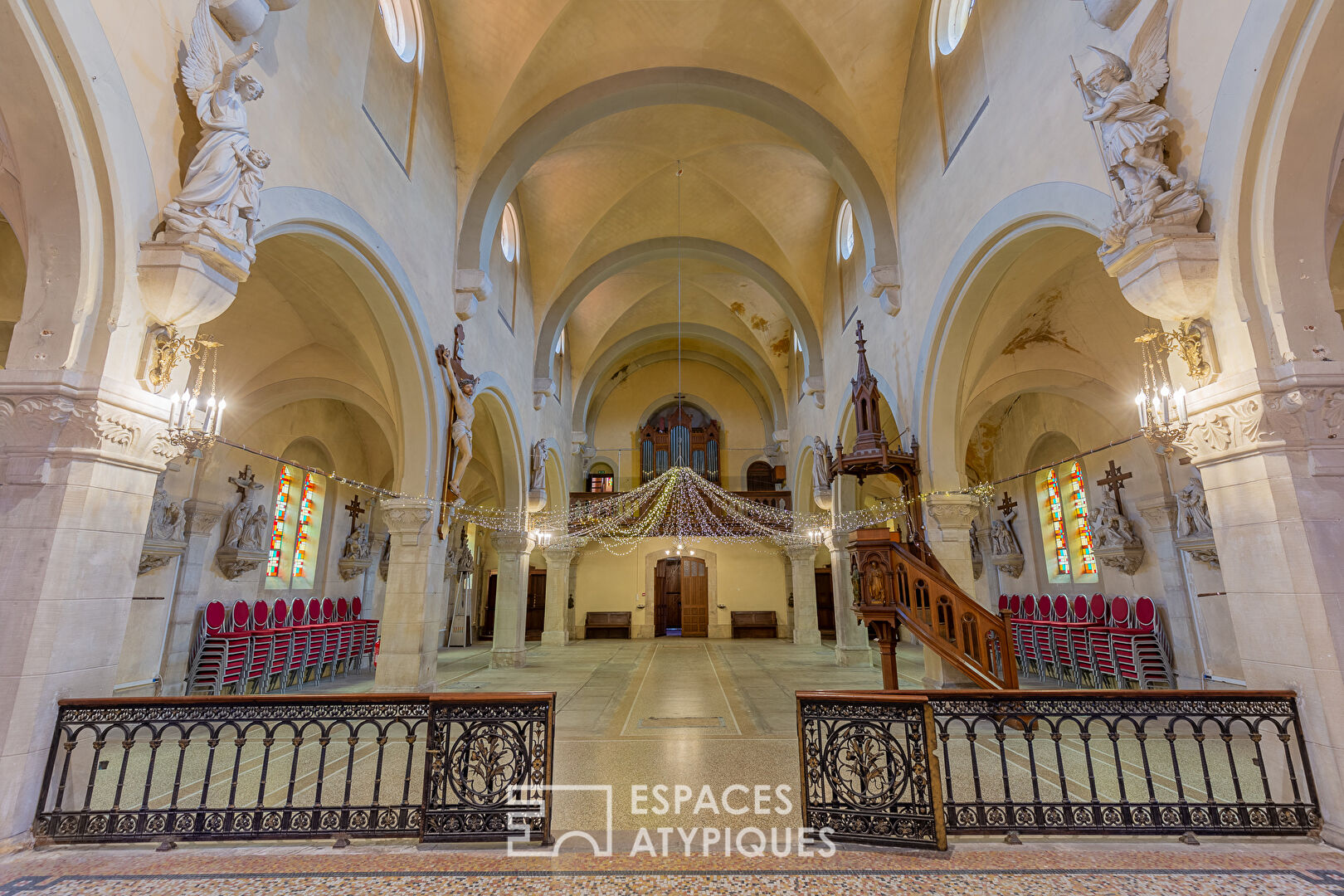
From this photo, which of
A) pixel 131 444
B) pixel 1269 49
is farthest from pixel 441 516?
pixel 1269 49

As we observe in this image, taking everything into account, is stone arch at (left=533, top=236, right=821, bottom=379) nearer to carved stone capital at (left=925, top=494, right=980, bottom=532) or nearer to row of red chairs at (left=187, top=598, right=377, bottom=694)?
row of red chairs at (left=187, top=598, right=377, bottom=694)

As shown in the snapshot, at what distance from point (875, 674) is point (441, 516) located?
7.27 m

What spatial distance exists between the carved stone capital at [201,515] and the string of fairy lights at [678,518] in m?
1.23

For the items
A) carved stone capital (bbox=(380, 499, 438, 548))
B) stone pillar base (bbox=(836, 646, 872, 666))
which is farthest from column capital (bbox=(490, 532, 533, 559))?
stone pillar base (bbox=(836, 646, 872, 666))

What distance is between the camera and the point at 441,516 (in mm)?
8039

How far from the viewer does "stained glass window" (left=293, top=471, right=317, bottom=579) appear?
11.2 meters

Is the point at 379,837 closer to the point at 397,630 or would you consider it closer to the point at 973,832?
the point at 973,832

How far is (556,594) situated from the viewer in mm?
15992

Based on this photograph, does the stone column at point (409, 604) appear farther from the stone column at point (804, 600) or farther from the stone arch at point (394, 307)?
the stone column at point (804, 600)

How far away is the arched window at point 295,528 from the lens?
1068cm

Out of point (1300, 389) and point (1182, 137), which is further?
point (1182, 137)

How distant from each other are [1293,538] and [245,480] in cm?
1167

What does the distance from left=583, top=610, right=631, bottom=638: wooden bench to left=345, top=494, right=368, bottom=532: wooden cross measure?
320 inches

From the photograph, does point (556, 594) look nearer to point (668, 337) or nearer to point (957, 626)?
point (668, 337)
